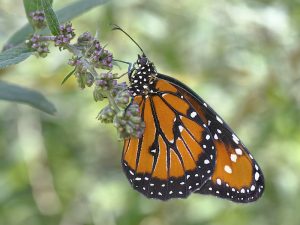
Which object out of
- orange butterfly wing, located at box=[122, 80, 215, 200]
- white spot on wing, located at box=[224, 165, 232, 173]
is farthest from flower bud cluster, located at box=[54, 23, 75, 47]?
white spot on wing, located at box=[224, 165, 232, 173]

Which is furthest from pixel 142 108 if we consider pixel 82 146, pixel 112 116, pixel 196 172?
pixel 82 146

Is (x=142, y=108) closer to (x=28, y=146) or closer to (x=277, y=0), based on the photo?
(x=28, y=146)

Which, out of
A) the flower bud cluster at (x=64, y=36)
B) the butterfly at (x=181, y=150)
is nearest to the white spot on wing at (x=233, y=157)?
the butterfly at (x=181, y=150)

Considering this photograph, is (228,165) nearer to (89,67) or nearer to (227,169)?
(227,169)

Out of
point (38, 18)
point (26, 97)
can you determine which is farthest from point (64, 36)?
point (26, 97)

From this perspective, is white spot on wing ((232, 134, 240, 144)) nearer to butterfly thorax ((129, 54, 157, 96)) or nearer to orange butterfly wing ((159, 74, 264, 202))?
orange butterfly wing ((159, 74, 264, 202))
